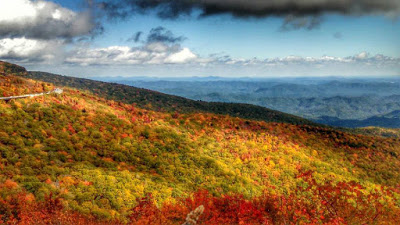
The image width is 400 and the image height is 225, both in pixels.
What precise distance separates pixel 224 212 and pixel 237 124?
1336 inches

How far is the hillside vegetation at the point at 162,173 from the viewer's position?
20.2 m

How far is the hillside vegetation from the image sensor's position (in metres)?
20.2

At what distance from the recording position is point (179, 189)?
26.9m

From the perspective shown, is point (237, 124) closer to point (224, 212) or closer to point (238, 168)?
point (238, 168)

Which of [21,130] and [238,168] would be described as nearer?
Answer: [21,130]

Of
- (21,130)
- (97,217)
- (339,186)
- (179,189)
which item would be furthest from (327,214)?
(21,130)

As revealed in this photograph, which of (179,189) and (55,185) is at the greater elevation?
(55,185)

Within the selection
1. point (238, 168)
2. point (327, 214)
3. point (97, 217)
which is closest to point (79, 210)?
point (97, 217)

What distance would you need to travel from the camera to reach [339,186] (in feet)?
125

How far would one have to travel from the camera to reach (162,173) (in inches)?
1165

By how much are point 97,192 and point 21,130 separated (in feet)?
44.9

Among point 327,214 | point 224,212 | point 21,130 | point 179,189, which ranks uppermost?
point 21,130

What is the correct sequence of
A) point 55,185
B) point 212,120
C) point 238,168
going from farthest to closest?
point 212,120 → point 238,168 → point 55,185

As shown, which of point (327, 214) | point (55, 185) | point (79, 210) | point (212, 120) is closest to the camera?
point (79, 210)
